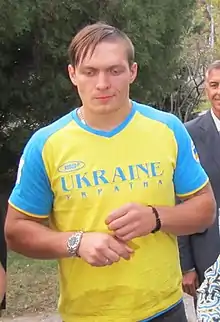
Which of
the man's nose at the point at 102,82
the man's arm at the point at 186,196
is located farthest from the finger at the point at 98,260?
the man's nose at the point at 102,82

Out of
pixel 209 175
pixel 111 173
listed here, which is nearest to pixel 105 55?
pixel 111 173

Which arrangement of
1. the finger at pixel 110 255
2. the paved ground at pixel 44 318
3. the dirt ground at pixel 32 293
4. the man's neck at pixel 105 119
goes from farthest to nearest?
the dirt ground at pixel 32 293 < the paved ground at pixel 44 318 < the man's neck at pixel 105 119 < the finger at pixel 110 255

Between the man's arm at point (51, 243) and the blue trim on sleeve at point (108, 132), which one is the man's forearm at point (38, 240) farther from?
the blue trim on sleeve at point (108, 132)

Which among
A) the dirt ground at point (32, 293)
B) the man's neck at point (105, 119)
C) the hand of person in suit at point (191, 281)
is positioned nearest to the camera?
the man's neck at point (105, 119)

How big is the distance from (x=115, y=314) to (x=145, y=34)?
520 centimetres

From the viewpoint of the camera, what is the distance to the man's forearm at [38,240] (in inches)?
93.7

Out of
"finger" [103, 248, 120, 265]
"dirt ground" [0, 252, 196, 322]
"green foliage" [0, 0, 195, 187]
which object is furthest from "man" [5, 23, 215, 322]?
"green foliage" [0, 0, 195, 187]

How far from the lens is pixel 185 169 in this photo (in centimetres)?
251

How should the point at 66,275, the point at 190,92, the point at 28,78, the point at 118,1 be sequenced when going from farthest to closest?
the point at 190,92, the point at 28,78, the point at 118,1, the point at 66,275

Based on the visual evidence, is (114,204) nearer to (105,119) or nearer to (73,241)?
(73,241)

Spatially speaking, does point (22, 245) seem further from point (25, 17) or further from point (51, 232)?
point (25, 17)

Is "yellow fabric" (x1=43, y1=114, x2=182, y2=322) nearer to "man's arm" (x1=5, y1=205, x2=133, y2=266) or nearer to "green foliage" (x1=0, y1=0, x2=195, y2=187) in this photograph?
"man's arm" (x1=5, y1=205, x2=133, y2=266)

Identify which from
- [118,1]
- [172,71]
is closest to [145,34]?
[118,1]

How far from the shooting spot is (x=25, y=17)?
257 inches
